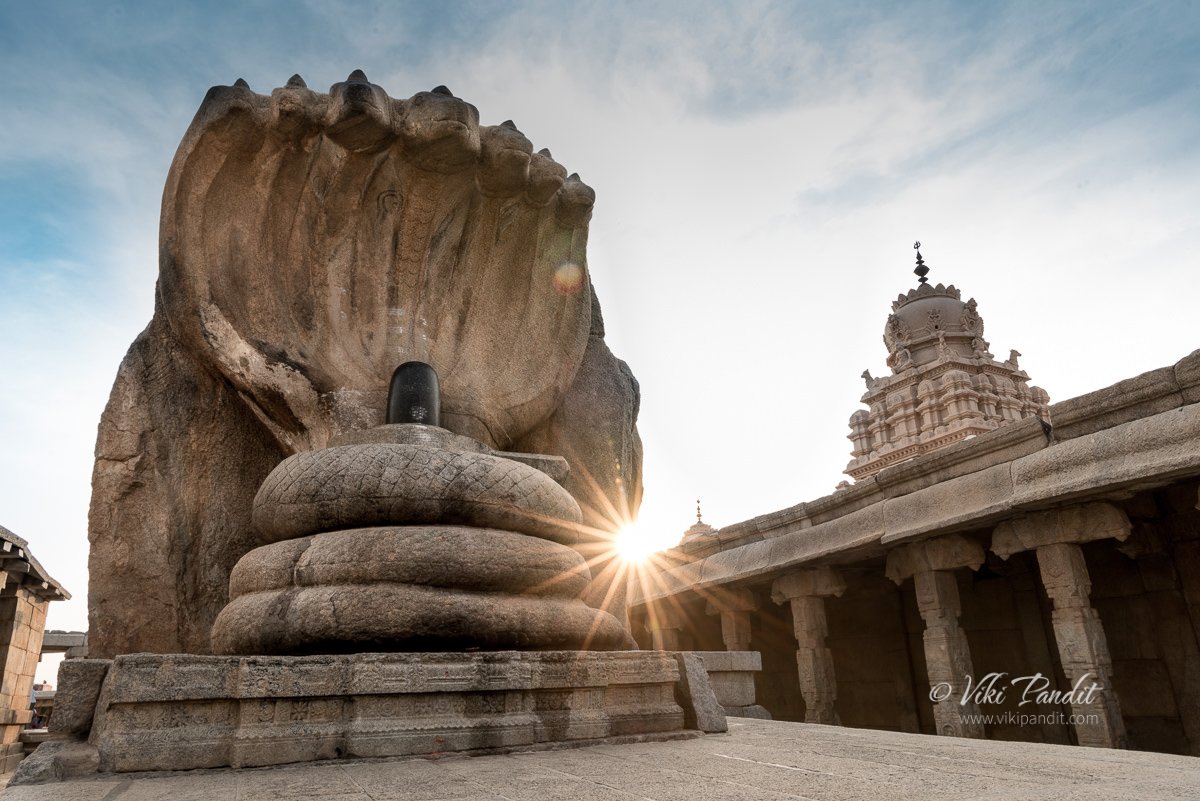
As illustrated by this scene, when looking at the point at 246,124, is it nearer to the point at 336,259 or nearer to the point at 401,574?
the point at 336,259

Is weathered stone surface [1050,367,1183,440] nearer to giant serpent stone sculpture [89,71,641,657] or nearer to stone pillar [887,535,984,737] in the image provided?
stone pillar [887,535,984,737]

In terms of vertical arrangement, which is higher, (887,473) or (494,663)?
(887,473)

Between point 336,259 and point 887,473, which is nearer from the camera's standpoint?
point 336,259

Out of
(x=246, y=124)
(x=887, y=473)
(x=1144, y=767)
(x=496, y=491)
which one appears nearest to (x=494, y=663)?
(x=496, y=491)

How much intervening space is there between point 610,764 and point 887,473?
219 inches

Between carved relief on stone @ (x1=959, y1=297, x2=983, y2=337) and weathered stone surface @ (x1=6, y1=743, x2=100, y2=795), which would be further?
carved relief on stone @ (x1=959, y1=297, x2=983, y2=337)

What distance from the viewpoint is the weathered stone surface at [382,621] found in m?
3.18

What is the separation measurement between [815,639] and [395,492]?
241 inches

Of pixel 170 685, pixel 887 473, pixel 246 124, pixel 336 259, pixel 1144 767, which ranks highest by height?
pixel 246 124

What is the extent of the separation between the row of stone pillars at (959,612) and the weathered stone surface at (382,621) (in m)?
4.49

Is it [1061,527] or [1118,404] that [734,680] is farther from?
[1118,404]

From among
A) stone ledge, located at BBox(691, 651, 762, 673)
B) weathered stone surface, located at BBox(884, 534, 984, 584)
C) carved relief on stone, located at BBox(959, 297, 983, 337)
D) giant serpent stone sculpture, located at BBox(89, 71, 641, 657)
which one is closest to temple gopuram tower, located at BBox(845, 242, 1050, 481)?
carved relief on stone, located at BBox(959, 297, 983, 337)

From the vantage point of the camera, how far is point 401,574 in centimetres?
334

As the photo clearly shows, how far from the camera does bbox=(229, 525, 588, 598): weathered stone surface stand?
11.0 feet
